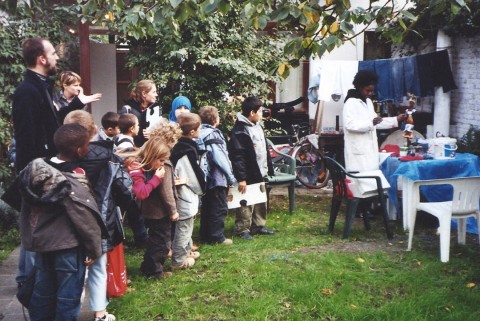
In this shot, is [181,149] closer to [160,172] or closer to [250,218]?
[160,172]

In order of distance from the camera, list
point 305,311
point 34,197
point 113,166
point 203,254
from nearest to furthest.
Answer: point 34,197 → point 113,166 → point 305,311 → point 203,254

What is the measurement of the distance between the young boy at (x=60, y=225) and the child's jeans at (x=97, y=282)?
0.38 metres

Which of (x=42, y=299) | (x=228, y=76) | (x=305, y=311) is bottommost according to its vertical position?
(x=305, y=311)

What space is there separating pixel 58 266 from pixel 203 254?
2.75 metres

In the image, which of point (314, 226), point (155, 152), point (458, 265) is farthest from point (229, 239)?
point (458, 265)

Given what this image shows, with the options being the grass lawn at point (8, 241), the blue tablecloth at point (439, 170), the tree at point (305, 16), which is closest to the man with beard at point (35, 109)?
the tree at point (305, 16)

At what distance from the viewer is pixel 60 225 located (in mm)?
3822

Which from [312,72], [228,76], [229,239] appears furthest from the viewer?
[312,72]

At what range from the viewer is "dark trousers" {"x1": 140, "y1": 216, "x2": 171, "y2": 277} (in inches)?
220

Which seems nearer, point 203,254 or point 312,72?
point 203,254

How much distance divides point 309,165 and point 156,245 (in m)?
6.26

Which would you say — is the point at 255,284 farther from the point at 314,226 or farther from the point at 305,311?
the point at 314,226

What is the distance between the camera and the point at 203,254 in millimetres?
6480

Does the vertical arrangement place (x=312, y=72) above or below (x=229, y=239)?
above
